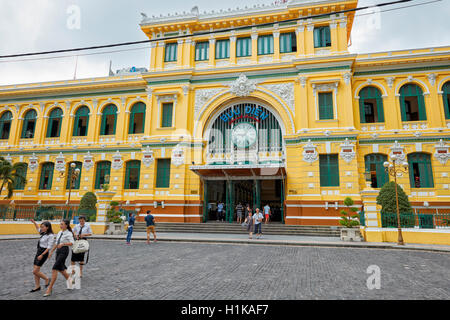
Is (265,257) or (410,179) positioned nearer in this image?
(265,257)

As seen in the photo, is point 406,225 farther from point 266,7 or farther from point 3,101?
point 3,101

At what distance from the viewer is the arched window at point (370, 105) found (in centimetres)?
2292

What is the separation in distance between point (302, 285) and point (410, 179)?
61.9 ft

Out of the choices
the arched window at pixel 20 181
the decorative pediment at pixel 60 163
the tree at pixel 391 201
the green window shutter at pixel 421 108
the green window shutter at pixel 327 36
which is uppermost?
the green window shutter at pixel 327 36

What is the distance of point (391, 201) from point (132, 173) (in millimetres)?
21307

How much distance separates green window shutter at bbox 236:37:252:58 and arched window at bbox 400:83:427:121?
43.2 feet

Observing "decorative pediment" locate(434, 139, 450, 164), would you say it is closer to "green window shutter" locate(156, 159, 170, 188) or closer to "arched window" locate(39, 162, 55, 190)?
"green window shutter" locate(156, 159, 170, 188)

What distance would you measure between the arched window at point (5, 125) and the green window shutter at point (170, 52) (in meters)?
19.2

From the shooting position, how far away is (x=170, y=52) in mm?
26531

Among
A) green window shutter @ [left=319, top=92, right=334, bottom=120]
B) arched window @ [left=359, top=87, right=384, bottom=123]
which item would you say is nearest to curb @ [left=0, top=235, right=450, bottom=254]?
green window shutter @ [left=319, top=92, right=334, bottom=120]

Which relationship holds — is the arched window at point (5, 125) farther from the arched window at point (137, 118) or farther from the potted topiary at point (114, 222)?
the potted topiary at point (114, 222)

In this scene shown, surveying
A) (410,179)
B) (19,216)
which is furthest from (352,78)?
(19,216)

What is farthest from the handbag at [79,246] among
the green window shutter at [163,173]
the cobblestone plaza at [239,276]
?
the green window shutter at [163,173]

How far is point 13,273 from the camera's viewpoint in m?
8.12
